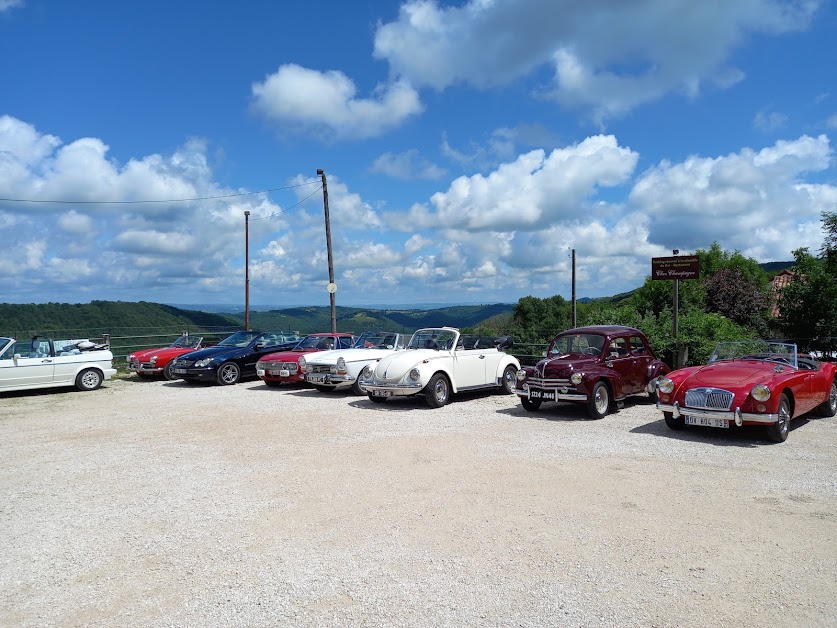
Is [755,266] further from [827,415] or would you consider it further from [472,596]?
[472,596]

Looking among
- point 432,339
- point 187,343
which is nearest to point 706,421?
point 432,339

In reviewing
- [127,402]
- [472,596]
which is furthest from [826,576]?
[127,402]

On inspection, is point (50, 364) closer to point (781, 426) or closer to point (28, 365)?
point (28, 365)

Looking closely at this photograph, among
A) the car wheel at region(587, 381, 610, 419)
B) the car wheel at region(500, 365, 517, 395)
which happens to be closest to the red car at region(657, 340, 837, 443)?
the car wheel at region(587, 381, 610, 419)

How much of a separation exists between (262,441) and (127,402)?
22.4 ft

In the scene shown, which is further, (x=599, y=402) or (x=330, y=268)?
(x=330, y=268)

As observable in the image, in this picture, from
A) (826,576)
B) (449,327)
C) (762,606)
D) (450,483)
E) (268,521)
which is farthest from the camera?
(449,327)

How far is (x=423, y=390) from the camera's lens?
41.1 feet

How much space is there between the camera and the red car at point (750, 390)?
8578 millimetres

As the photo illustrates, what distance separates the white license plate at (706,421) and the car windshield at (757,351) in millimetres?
2210

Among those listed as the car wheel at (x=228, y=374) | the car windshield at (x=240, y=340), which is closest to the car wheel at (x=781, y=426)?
the car wheel at (x=228, y=374)

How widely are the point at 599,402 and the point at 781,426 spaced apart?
314 centimetres

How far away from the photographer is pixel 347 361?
14.6 m

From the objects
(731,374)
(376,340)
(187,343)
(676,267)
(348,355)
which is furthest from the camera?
(187,343)
